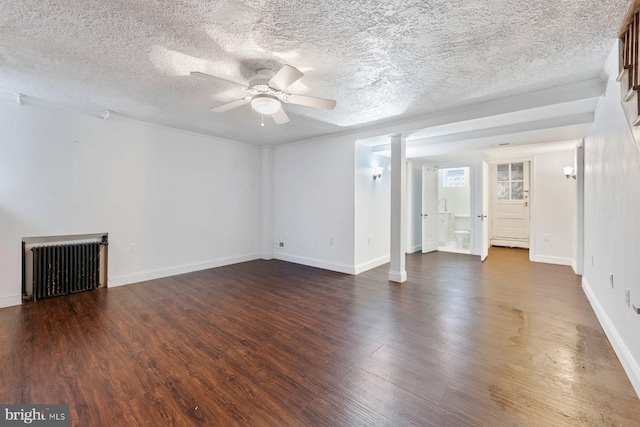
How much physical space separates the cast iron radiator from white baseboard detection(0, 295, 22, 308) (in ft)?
0.44

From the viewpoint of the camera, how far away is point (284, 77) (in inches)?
83.7

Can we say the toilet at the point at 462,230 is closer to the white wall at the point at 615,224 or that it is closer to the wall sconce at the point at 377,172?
the wall sconce at the point at 377,172

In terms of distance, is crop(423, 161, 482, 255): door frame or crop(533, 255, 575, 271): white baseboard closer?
crop(533, 255, 575, 271): white baseboard

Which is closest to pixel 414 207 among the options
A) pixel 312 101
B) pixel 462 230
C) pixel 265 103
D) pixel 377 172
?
pixel 462 230

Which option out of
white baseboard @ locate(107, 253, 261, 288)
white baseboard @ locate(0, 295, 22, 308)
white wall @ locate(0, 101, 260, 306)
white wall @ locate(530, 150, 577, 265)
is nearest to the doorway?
white wall @ locate(530, 150, 577, 265)

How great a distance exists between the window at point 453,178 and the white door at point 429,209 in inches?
39.0

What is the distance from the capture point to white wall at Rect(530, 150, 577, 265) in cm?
525

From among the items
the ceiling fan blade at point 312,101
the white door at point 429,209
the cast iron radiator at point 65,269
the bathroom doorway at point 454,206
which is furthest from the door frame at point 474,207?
the cast iron radiator at point 65,269

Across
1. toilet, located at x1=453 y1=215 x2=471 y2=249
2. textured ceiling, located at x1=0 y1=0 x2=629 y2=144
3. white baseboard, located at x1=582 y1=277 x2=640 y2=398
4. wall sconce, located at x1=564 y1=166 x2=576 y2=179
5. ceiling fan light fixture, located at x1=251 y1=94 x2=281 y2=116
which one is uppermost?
textured ceiling, located at x1=0 y1=0 x2=629 y2=144

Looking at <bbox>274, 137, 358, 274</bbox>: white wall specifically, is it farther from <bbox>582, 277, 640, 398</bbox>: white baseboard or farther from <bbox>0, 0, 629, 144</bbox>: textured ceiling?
<bbox>582, 277, 640, 398</bbox>: white baseboard

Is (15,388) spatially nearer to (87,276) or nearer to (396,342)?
(87,276)

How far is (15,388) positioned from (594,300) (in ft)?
17.4

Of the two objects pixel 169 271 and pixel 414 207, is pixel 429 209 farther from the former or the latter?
pixel 169 271

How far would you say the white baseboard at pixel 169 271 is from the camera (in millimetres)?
3967
